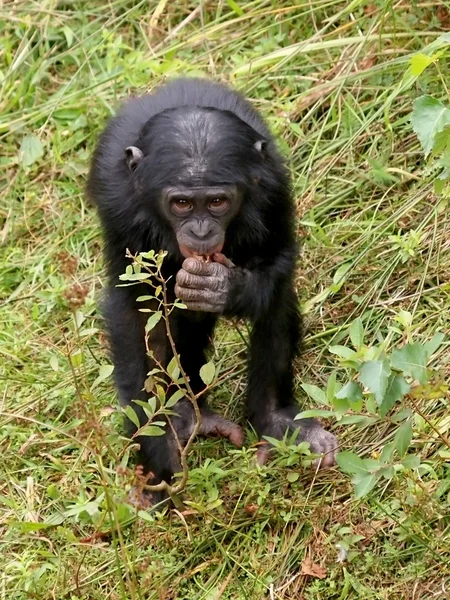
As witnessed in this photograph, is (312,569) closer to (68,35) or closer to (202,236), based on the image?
(202,236)

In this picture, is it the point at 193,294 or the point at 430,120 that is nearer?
the point at 430,120

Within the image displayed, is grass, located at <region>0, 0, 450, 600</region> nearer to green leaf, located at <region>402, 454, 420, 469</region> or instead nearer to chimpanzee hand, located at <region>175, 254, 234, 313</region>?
green leaf, located at <region>402, 454, 420, 469</region>

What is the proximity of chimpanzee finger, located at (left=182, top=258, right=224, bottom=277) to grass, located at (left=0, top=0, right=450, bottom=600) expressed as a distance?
1.60 feet

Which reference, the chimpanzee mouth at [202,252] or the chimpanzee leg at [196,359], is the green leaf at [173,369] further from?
the chimpanzee leg at [196,359]

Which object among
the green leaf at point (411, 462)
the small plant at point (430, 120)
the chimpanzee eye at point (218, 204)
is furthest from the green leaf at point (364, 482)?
the chimpanzee eye at point (218, 204)

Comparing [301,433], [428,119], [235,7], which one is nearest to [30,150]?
[235,7]

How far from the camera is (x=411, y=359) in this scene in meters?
4.07

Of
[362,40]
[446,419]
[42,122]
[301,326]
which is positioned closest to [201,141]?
[301,326]

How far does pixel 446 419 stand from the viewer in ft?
16.9

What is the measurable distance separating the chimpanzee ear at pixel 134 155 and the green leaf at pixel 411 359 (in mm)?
1811

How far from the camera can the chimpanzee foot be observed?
17.8 ft

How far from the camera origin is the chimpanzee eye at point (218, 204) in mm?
5270

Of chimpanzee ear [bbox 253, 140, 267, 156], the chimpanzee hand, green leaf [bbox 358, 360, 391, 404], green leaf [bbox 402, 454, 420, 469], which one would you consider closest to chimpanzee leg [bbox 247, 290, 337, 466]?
the chimpanzee hand

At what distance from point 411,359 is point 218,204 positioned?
1514mm
